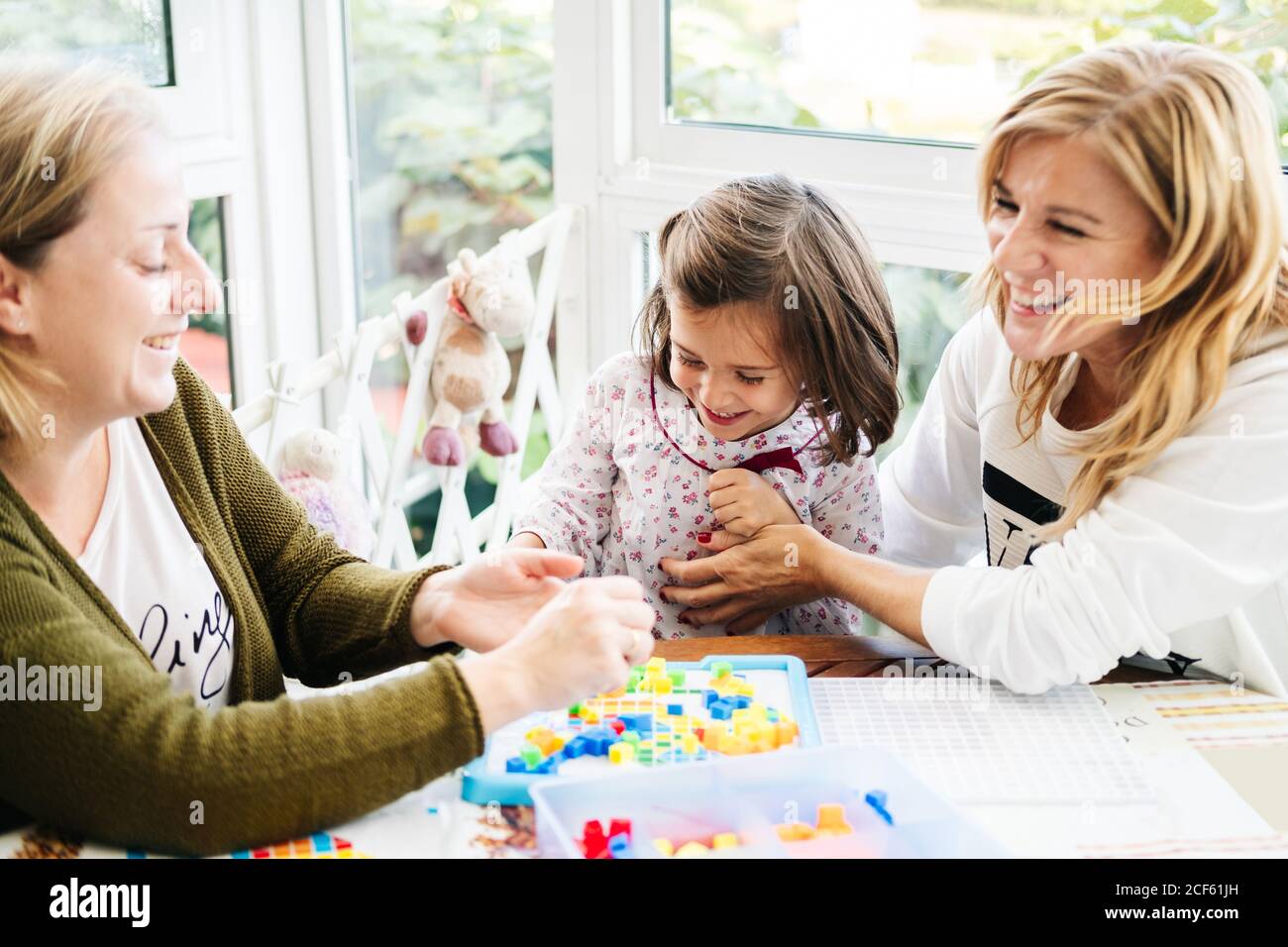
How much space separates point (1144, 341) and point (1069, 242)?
0.13m

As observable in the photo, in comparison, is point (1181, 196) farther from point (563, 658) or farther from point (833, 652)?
point (563, 658)

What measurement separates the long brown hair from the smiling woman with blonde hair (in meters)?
0.23

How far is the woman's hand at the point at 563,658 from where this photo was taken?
1103 mm

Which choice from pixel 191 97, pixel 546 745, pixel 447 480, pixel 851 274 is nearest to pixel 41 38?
pixel 191 97

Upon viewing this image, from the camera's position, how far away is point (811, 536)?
1580mm

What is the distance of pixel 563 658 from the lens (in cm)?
113

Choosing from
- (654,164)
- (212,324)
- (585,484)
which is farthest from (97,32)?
(585,484)

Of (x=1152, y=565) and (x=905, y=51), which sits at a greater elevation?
(x=905, y=51)

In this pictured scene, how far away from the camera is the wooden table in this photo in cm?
141

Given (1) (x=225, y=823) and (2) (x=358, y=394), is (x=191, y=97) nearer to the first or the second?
(2) (x=358, y=394)

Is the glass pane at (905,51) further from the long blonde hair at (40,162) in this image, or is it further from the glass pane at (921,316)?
the long blonde hair at (40,162)

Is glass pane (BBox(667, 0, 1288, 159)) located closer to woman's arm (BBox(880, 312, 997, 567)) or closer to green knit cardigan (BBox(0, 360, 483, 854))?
woman's arm (BBox(880, 312, 997, 567))

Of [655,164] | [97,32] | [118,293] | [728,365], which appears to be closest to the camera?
[118,293]

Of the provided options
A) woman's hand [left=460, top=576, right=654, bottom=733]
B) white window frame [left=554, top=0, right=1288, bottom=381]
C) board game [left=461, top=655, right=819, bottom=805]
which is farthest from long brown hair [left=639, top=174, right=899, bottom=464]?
white window frame [left=554, top=0, right=1288, bottom=381]
